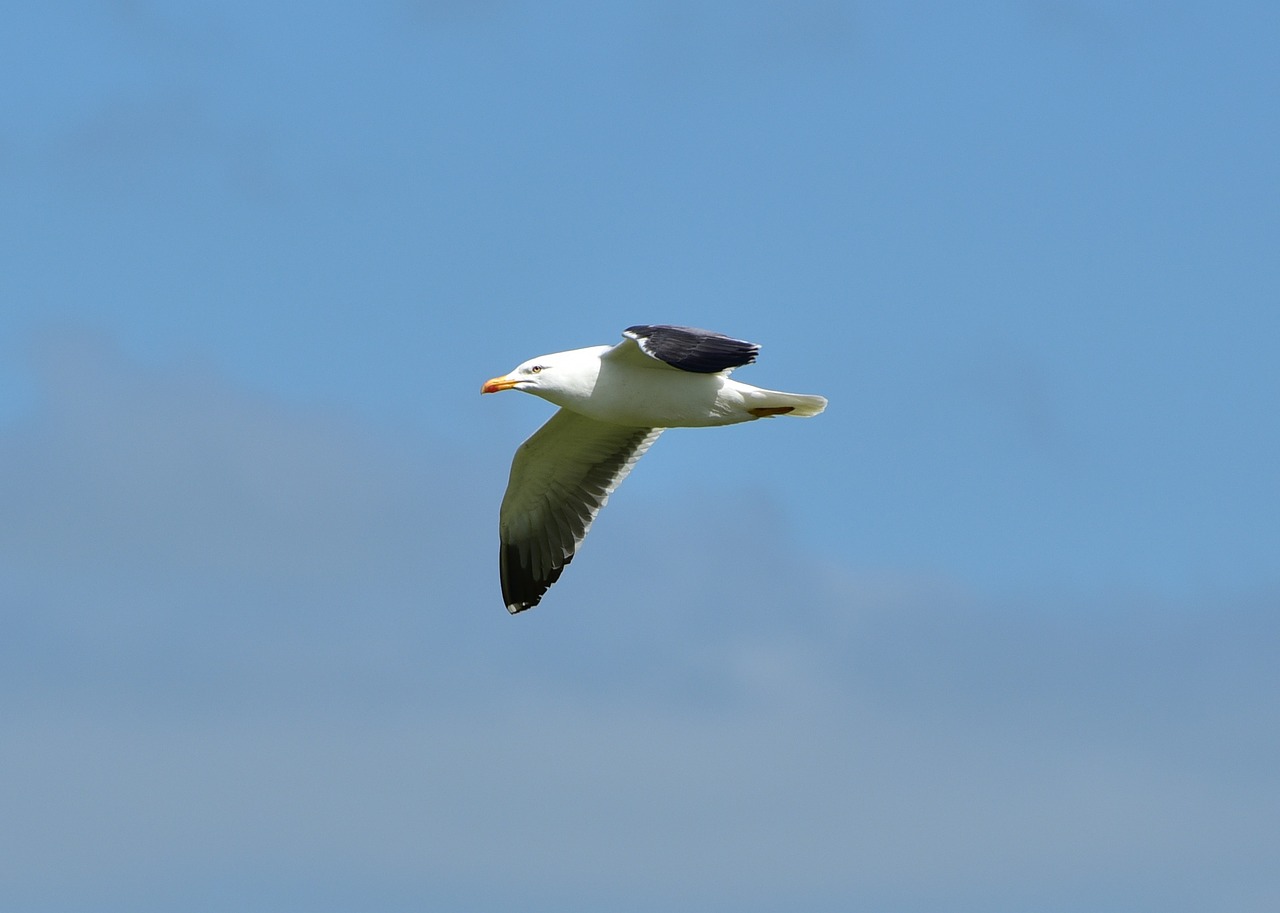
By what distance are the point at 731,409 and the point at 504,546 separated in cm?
411

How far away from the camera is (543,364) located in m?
18.5

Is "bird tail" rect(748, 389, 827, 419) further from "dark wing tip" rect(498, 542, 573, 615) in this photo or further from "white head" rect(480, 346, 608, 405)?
"dark wing tip" rect(498, 542, 573, 615)

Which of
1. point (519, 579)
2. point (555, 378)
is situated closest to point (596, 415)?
point (555, 378)

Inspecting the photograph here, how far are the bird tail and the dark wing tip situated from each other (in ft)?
12.8

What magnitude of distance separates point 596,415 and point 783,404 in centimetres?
178

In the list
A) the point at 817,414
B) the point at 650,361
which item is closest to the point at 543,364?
the point at 650,361

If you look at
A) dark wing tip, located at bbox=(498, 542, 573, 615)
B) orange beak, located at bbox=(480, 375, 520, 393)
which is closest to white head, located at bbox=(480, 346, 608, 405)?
orange beak, located at bbox=(480, 375, 520, 393)

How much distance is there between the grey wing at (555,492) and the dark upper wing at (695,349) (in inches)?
128

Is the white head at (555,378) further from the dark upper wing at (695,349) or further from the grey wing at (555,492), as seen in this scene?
the grey wing at (555,492)

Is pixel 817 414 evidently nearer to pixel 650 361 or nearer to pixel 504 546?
pixel 650 361

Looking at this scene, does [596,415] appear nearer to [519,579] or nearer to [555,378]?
[555,378]

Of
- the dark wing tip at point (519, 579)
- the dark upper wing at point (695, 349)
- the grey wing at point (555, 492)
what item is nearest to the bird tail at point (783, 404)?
the dark upper wing at point (695, 349)

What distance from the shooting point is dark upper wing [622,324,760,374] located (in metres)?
16.9

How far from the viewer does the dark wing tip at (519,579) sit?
2183 cm
